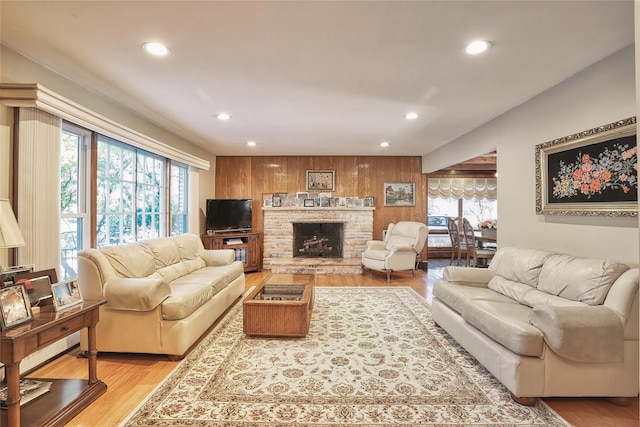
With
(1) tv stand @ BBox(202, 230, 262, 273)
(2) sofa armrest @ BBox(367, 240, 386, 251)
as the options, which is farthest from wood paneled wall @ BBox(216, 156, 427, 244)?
(2) sofa armrest @ BBox(367, 240, 386, 251)

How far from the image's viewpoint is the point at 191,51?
2.20 meters

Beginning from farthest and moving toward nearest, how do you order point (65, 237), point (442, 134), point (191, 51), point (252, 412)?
point (442, 134) → point (65, 237) → point (191, 51) → point (252, 412)

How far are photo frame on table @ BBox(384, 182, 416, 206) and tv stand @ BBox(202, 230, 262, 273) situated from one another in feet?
9.53

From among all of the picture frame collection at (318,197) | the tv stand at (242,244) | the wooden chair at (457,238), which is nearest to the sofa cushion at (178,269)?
the tv stand at (242,244)

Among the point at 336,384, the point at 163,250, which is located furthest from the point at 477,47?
the point at 163,250

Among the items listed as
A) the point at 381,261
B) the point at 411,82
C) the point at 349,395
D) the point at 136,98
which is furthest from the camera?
the point at 381,261

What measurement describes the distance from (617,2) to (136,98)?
3.90 metres

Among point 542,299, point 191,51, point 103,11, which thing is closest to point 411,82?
point 191,51

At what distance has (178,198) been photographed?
5.38 meters

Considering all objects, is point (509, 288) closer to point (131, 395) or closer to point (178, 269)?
point (131, 395)

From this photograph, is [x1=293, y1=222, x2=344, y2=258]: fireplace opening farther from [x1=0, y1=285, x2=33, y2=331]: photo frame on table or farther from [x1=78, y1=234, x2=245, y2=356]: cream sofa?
[x1=0, y1=285, x2=33, y2=331]: photo frame on table

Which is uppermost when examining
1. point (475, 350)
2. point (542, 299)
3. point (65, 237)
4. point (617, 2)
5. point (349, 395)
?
point (617, 2)

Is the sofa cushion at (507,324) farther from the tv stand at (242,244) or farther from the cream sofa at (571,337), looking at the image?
the tv stand at (242,244)

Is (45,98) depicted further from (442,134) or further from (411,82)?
(442,134)
